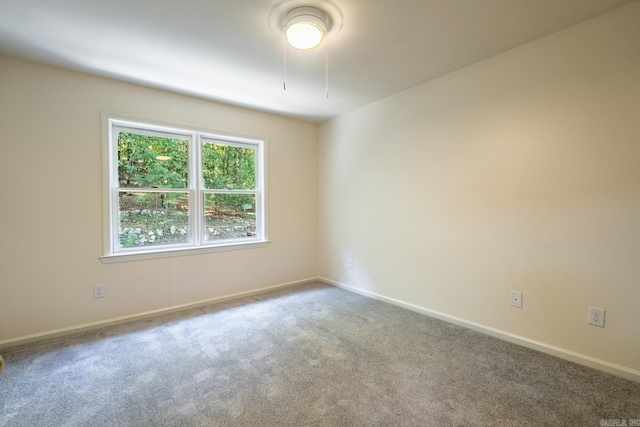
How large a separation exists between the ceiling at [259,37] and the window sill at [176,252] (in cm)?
176

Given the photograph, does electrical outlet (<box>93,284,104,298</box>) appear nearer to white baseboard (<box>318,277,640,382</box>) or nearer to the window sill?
the window sill

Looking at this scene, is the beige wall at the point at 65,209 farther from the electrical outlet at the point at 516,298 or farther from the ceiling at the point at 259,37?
the electrical outlet at the point at 516,298

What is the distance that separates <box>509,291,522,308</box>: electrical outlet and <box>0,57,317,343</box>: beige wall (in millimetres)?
3137

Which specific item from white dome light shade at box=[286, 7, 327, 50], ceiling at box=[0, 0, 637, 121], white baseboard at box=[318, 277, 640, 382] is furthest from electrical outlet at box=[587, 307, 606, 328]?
white dome light shade at box=[286, 7, 327, 50]

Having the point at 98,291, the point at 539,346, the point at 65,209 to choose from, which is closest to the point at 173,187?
the point at 65,209

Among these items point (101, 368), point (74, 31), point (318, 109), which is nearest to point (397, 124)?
point (318, 109)

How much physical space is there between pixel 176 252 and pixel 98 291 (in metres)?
0.76

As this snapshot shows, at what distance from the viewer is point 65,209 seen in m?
2.62

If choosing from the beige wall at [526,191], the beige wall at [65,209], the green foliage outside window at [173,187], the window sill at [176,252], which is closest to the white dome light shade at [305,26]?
the beige wall at [526,191]

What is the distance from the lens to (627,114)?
1896 millimetres

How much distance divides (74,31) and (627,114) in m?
3.89

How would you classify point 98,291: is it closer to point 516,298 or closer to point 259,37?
point 259,37

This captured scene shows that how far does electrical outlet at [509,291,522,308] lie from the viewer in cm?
240

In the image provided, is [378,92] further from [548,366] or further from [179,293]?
[179,293]
